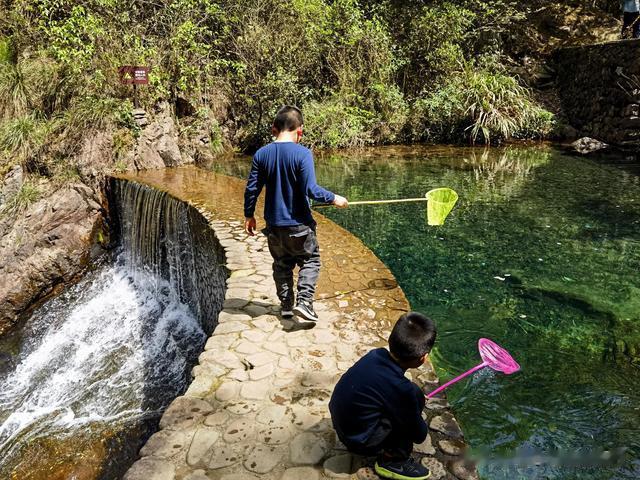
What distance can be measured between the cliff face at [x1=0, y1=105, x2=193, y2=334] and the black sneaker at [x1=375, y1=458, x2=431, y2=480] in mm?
7456

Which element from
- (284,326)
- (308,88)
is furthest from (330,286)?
(308,88)

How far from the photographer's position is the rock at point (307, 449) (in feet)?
8.08

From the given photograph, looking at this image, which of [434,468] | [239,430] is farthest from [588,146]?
[239,430]

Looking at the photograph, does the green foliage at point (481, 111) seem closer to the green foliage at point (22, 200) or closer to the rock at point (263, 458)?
the green foliage at point (22, 200)

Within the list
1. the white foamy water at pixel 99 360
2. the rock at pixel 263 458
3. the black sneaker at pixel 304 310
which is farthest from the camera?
the white foamy water at pixel 99 360

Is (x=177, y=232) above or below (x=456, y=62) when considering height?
below

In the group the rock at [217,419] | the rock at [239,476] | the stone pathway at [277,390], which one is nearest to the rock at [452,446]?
the stone pathway at [277,390]

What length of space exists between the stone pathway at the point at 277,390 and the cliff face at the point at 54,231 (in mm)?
4788

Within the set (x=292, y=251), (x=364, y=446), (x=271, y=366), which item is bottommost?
(x=271, y=366)

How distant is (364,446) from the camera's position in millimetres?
2273

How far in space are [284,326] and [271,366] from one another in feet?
1.88

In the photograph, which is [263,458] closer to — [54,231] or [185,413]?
[185,413]

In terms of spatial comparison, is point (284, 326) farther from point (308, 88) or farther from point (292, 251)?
point (308, 88)

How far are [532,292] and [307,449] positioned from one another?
3770 mm
